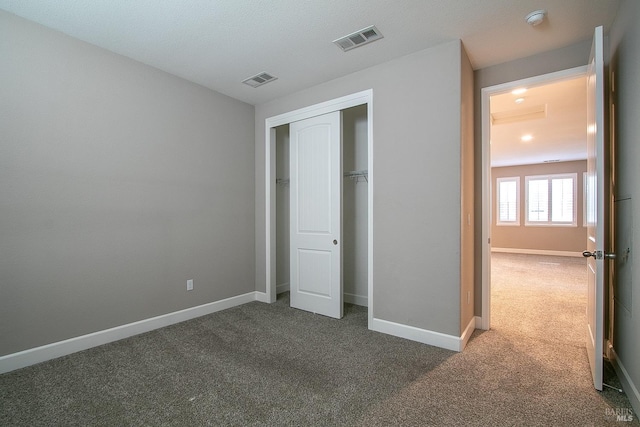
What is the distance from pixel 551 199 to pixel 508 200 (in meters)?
1.08

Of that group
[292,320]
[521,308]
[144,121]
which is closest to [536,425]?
[292,320]

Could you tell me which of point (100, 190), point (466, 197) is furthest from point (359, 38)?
point (100, 190)

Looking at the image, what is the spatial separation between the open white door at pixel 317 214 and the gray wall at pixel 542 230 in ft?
26.9

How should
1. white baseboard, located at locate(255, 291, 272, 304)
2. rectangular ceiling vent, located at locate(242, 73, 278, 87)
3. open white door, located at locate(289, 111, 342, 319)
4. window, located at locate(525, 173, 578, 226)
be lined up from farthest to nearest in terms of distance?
window, located at locate(525, 173, 578, 226), white baseboard, located at locate(255, 291, 272, 304), open white door, located at locate(289, 111, 342, 319), rectangular ceiling vent, located at locate(242, 73, 278, 87)

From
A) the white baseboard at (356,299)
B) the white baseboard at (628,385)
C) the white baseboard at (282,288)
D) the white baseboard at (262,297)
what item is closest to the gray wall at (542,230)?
the white baseboard at (356,299)

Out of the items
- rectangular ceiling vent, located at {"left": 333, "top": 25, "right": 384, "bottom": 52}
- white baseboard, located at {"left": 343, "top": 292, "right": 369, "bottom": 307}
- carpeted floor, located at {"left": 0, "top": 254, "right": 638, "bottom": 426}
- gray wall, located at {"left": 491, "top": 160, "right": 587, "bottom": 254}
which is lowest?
carpeted floor, located at {"left": 0, "top": 254, "right": 638, "bottom": 426}

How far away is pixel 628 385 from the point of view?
6.27 feet

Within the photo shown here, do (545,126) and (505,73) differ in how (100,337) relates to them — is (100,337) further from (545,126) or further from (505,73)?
(545,126)

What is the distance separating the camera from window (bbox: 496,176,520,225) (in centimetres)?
930

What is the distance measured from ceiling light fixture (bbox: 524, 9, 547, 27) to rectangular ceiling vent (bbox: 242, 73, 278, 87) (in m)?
2.39

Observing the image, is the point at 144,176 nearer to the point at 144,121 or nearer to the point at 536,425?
the point at 144,121

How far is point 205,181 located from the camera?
3.63 metres

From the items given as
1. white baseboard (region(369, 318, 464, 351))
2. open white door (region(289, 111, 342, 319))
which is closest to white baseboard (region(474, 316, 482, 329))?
white baseboard (region(369, 318, 464, 351))

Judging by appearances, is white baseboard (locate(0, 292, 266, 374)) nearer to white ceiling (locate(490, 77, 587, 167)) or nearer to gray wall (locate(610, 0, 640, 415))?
gray wall (locate(610, 0, 640, 415))
